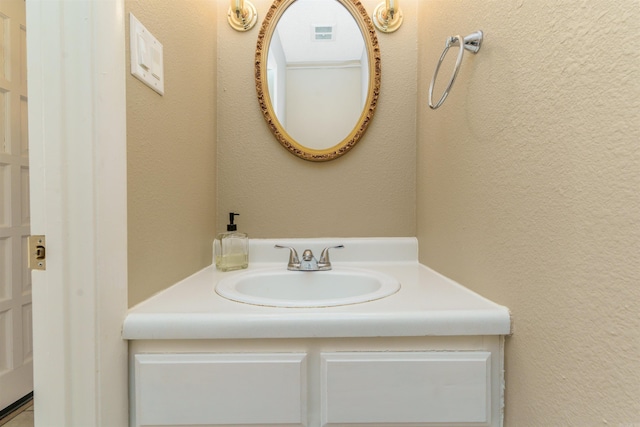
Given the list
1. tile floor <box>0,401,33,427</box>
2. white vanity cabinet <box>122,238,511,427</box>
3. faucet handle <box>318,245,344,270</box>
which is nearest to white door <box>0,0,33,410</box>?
tile floor <box>0,401,33,427</box>

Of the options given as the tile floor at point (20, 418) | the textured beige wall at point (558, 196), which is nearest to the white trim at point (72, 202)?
the textured beige wall at point (558, 196)

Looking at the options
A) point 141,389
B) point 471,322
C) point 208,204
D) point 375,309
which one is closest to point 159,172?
point 208,204

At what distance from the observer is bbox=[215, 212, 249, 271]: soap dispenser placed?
1034 mm

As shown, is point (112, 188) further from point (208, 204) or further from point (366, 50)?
point (366, 50)

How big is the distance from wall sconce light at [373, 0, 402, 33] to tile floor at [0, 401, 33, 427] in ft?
6.73

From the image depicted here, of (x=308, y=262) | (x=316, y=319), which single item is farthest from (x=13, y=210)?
(x=316, y=319)

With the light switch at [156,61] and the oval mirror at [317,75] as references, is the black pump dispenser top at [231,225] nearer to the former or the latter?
the oval mirror at [317,75]

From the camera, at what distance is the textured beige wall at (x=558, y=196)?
0.38 meters

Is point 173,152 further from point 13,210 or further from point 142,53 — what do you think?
point 13,210

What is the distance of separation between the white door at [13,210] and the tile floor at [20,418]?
0.06m

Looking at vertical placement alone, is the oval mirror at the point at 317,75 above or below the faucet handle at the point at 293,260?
above

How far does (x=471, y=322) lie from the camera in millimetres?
599

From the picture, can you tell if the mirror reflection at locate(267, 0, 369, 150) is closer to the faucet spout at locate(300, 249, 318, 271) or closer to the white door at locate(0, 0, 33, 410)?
the faucet spout at locate(300, 249, 318, 271)

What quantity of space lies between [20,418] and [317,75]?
1847mm
